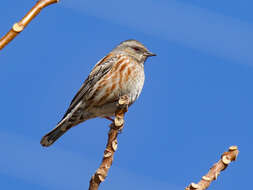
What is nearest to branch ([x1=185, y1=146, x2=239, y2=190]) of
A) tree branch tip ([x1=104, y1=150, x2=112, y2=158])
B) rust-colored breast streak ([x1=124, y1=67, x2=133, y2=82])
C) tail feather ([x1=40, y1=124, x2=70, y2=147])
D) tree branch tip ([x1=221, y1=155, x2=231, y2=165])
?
tree branch tip ([x1=221, y1=155, x2=231, y2=165])

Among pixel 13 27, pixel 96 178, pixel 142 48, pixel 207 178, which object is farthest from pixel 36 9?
pixel 142 48

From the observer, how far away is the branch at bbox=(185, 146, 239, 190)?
2393 mm

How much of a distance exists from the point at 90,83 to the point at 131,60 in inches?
31.7

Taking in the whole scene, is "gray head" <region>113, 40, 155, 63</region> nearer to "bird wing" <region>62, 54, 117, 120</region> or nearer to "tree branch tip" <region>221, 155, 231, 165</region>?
"bird wing" <region>62, 54, 117, 120</region>

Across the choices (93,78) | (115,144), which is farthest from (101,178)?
(93,78)

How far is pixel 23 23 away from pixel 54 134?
544 cm

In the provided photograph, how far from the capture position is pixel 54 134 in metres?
7.39

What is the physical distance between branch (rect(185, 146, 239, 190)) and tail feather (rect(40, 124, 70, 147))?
16.3 ft

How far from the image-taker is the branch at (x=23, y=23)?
2027 mm

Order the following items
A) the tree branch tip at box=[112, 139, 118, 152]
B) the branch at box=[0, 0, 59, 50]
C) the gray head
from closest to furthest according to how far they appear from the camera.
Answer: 1. the branch at box=[0, 0, 59, 50]
2. the tree branch tip at box=[112, 139, 118, 152]
3. the gray head

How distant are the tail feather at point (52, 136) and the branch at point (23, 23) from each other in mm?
5310

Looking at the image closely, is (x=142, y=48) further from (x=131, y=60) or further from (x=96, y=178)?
(x=96, y=178)

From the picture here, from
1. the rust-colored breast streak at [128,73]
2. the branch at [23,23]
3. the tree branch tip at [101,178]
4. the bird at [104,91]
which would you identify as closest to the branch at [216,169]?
the tree branch tip at [101,178]

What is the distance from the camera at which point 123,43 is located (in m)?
8.65
